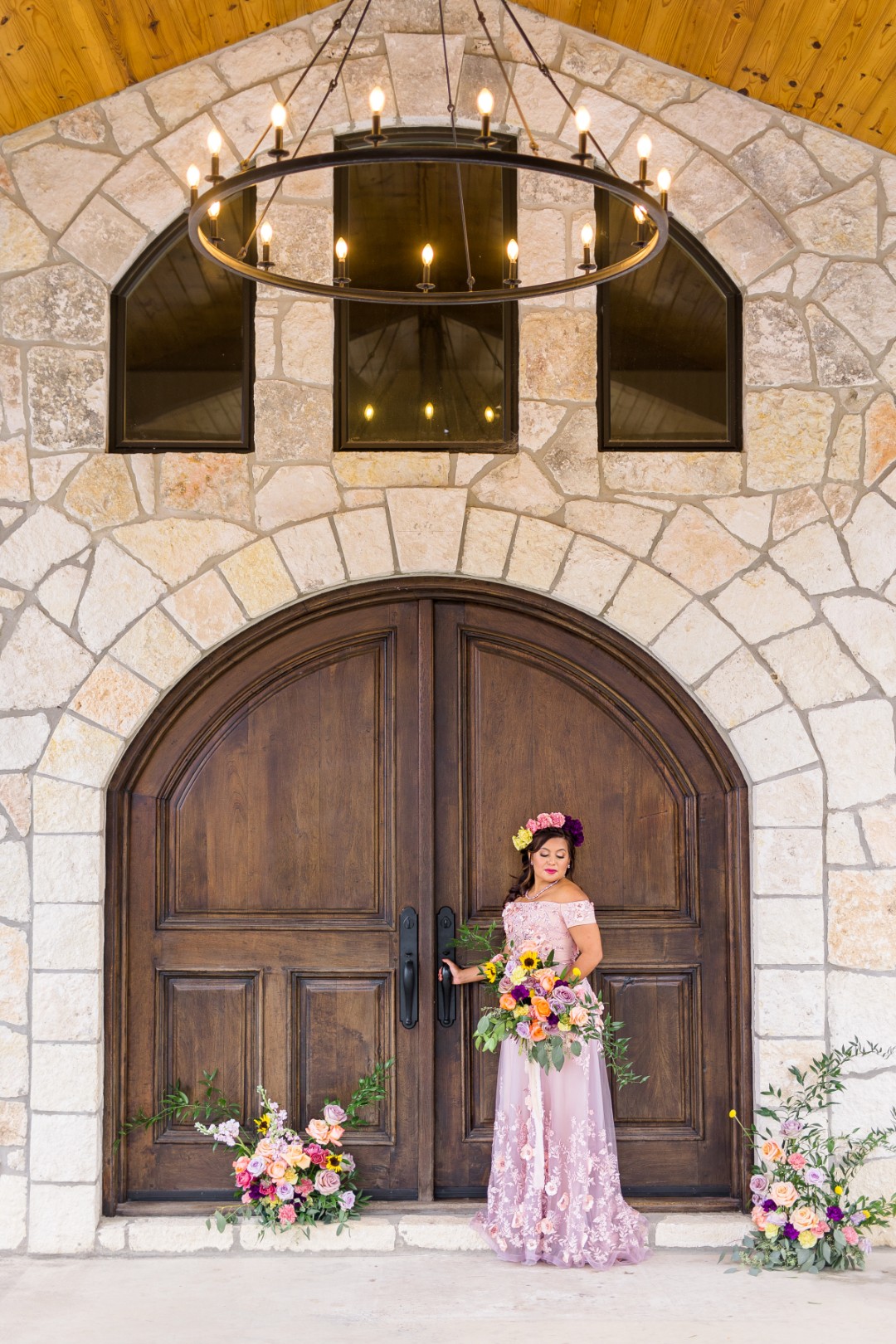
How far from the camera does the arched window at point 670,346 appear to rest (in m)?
4.44

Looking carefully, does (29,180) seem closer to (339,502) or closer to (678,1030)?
(339,502)

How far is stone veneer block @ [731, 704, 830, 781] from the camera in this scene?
4.26m

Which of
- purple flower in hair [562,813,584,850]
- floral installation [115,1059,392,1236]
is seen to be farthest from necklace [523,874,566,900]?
floral installation [115,1059,392,1236]

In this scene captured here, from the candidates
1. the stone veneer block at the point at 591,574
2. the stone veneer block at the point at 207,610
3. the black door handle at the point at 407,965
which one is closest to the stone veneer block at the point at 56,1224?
the black door handle at the point at 407,965

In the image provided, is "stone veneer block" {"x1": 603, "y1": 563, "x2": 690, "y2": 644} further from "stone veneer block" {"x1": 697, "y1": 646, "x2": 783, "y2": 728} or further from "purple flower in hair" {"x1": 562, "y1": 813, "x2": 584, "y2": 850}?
"purple flower in hair" {"x1": 562, "y1": 813, "x2": 584, "y2": 850}

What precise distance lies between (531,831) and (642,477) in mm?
1362

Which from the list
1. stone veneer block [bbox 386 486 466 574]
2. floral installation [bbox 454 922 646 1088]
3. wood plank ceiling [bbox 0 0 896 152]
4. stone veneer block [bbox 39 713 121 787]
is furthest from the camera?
stone veneer block [bbox 386 486 466 574]

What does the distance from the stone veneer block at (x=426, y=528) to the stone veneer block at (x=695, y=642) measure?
32.9 inches

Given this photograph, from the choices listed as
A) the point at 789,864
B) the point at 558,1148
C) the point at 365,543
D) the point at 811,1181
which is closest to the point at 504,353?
the point at 365,543

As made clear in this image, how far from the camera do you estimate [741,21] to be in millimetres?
4133

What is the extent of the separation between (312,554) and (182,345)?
3.14ft

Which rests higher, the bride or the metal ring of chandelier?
the metal ring of chandelier

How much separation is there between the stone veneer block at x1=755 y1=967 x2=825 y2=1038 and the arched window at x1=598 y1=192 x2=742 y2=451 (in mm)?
1963

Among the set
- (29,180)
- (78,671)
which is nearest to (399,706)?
(78,671)
